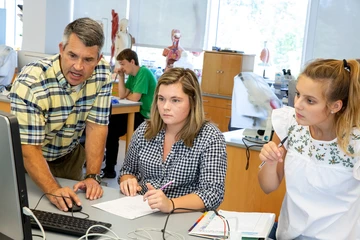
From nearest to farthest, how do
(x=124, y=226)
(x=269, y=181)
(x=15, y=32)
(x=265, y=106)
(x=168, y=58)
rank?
1. (x=124, y=226)
2. (x=269, y=181)
3. (x=265, y=106)
4. (x=168, y=58)
5. (x=15, y=32)

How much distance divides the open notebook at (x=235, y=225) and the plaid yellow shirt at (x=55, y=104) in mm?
727

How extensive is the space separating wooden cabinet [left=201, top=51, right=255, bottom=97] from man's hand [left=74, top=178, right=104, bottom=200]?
4223 mm

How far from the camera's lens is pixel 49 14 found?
21.9 feet

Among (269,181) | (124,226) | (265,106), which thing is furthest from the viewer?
(265,106)

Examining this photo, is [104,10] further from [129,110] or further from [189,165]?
[189,165]

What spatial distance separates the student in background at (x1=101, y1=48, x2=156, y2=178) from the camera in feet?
15.7

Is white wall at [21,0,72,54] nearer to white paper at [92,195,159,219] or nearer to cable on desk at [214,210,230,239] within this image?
white paper at [92,195,159,219]

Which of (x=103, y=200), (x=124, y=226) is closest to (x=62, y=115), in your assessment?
(x=103, y=200)

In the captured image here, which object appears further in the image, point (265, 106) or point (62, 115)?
point (265, 106)

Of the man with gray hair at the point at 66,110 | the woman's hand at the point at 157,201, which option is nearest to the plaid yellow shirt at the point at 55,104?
the man with gray hair at the point at 66,110

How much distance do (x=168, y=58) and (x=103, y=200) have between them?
480cm

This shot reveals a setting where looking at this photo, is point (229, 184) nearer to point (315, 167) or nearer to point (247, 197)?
point (247, 197)

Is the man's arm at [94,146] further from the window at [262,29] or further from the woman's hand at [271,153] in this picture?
the window at [262,29]

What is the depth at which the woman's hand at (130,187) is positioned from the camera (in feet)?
6.06
